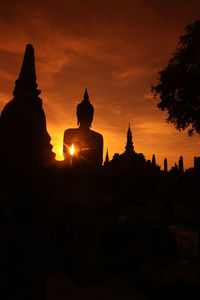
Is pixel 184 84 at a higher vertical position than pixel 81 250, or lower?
higher

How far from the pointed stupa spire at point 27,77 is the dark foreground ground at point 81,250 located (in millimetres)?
2231

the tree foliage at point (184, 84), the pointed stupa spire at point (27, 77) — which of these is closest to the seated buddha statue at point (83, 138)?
the pointed stupa spire at point (27, 77)

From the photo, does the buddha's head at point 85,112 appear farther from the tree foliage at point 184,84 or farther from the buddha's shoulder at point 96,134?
the tree foliage at point 184,84

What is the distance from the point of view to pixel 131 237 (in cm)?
434

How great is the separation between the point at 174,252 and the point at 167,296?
65.0 inches

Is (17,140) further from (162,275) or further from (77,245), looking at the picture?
(162,275)

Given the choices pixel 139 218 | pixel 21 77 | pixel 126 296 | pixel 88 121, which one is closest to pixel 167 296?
pixel 126 296

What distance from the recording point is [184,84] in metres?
13.8

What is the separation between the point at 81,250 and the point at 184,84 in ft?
44.6

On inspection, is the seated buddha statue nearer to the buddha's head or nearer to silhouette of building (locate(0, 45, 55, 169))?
the buddha's head

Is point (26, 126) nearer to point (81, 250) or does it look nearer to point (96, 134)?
point (81, 250)

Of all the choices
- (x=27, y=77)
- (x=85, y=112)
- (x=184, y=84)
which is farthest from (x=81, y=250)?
(x=184, y=84)

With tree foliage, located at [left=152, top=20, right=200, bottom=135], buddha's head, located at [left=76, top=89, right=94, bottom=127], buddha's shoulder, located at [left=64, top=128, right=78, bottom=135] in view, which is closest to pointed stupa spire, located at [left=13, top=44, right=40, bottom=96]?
buddha's head, located at [left=76, top=89, right=94, bottom=127]

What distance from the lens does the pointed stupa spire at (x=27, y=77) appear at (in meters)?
4.67
